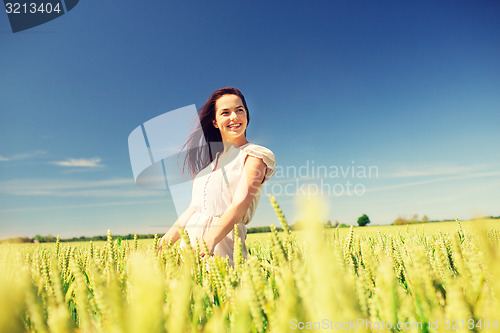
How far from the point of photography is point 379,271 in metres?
0.85

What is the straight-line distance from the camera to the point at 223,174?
3.73 meters

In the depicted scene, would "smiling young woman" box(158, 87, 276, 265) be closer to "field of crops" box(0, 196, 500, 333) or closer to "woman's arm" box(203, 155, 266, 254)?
"woman's arm" box(203, 155, 266, 254)

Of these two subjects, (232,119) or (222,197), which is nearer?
(222,197)

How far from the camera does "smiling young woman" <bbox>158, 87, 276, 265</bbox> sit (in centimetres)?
292

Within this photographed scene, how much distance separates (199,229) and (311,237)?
3.18 meters

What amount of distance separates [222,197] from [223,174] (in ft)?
0.99

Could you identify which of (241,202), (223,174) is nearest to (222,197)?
(223,174)

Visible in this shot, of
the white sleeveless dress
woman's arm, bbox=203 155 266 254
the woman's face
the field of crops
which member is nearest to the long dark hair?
the woman's face

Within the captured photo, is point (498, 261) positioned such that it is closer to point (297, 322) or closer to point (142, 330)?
point (297, 322)

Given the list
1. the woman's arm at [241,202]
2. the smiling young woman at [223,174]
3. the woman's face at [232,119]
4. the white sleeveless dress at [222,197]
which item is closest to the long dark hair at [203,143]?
the smiling young woman at [223,174]

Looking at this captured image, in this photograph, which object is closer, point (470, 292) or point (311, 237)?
point (311, 237)

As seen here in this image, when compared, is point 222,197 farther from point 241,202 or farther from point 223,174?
point 241,202

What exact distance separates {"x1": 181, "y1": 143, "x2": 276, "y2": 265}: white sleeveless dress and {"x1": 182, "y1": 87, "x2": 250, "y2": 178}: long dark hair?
0.69 m

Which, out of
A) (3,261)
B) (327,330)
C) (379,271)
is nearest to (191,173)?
(3,261)
